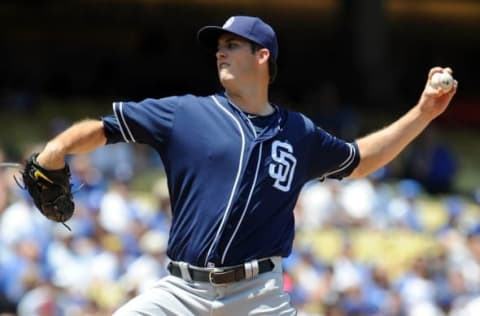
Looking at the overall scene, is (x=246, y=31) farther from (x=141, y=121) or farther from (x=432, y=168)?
(x=432, y=168)

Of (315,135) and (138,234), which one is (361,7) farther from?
(315,135)

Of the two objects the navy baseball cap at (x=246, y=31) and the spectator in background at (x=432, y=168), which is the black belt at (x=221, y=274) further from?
the spectator in background at (x=432, y=168)

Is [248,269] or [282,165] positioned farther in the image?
[282,165]

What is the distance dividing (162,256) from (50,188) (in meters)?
5.22

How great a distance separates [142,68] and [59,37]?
204 cm

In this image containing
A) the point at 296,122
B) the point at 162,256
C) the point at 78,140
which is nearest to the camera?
the point at 78,140

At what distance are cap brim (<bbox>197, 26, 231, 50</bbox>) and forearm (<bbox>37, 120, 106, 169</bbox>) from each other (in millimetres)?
532

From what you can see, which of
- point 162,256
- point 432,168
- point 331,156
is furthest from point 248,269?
point 432,168

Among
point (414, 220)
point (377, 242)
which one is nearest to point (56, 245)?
point (377, 242)

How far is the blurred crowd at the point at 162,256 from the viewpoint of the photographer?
8521 mm

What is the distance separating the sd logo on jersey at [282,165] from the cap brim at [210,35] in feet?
1.52

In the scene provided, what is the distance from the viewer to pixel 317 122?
15.9 m

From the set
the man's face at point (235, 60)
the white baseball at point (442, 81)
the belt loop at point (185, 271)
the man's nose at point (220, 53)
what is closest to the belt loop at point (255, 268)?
the belt loop at point (185, 271)

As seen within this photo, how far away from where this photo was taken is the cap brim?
14.7ft
